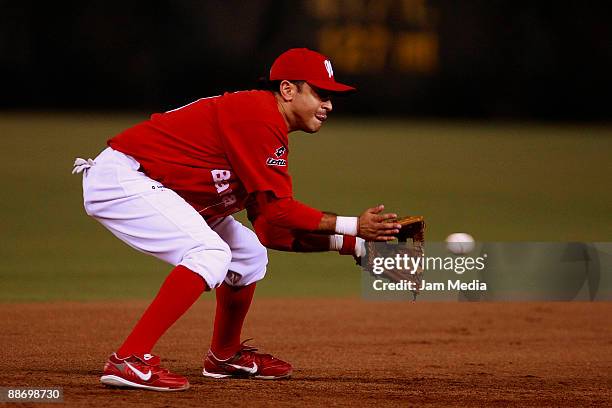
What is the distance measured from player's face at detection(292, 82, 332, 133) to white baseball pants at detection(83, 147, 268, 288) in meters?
0.61

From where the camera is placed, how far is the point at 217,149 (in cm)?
454

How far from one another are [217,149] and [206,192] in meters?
0.20

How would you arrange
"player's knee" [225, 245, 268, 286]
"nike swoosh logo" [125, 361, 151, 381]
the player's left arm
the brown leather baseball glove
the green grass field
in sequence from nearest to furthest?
1. "nike swoosh logo" [125, 361, 151, 381]
2. the player's left arm
3. the brown leather baseball glove
4. "player's knee" [225, 245, 268, 286]
5. the green grass field

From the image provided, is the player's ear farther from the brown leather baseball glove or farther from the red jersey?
the brown leather baseball glove

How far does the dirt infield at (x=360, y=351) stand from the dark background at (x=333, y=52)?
15.8 meters

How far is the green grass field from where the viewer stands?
857 centimetres

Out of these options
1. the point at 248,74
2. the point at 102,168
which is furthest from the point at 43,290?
the point at 248,74

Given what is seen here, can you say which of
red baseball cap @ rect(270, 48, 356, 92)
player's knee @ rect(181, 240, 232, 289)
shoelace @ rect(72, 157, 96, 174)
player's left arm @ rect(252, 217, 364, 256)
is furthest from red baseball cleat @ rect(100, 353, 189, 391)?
red baseball cap @ rect(270, 48, 356, 92)

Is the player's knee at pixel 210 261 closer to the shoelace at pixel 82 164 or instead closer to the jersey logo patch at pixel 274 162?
the jersey logo patch at pixel 274 162

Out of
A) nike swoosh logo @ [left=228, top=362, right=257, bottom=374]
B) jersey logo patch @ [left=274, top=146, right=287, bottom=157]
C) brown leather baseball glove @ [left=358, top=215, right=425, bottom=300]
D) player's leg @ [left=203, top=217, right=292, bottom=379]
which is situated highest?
jersey logo patch @ [left=274, top=146, right=287, bottom=157]

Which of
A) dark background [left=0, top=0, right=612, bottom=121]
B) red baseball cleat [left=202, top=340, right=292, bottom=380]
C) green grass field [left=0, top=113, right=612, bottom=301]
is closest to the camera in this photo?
red baseball cleat [left=202, top=340, right=292, bottom=380]

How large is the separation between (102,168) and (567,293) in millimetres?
4414

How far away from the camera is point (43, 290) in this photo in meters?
7.82

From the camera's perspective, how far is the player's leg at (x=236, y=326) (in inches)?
194
